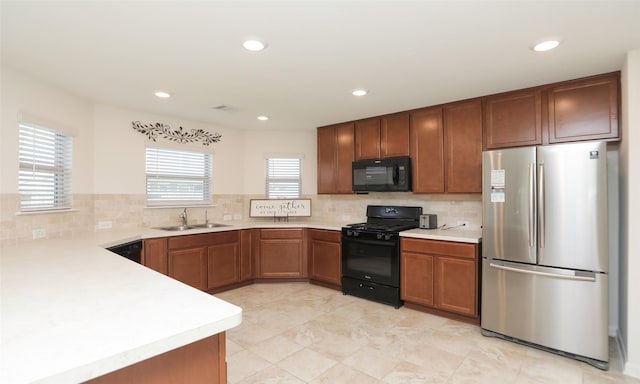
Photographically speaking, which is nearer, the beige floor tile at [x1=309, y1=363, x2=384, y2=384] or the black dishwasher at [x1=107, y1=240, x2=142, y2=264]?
the beige floor tile at [x1=309, y1=363, x2=384, y2=384]

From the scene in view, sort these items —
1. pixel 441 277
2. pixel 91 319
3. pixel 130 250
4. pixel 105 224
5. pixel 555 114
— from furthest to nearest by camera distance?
pixel 105 224 → pixel 441 277 → pixel 130 250 → pixel 555 114 → pixel 91 319

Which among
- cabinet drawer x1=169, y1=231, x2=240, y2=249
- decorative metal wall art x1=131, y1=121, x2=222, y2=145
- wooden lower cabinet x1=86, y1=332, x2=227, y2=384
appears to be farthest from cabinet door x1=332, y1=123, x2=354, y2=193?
wooden lower cabinet x1=86, y1=332, x2=227, y2=384

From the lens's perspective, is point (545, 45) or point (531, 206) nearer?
point (545, 45)

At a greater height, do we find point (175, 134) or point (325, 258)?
point (175, 134)

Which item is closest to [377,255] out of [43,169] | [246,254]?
[246,254]

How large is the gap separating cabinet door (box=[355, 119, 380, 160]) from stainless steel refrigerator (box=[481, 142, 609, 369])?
149 centimetres

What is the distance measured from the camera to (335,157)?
4555 millimetres

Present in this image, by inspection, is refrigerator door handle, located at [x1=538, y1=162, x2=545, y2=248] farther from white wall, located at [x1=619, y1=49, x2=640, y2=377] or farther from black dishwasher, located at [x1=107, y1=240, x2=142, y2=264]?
black dishwasher, located at [x1=107, y1=240, x2=142, y2=264]

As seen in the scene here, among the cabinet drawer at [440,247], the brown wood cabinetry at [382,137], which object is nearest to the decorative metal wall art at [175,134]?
the brown wood cabinetry at [382,137]

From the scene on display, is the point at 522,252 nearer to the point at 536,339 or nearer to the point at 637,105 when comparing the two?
the point at 536,339

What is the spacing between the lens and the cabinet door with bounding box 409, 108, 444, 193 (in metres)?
3.60

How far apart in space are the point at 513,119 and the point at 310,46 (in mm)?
2148

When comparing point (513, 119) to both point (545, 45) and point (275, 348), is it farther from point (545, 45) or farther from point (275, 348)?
point (275, 348)

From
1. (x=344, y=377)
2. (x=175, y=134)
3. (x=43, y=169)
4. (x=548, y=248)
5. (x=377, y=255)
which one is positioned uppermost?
(x=175, y=134)
